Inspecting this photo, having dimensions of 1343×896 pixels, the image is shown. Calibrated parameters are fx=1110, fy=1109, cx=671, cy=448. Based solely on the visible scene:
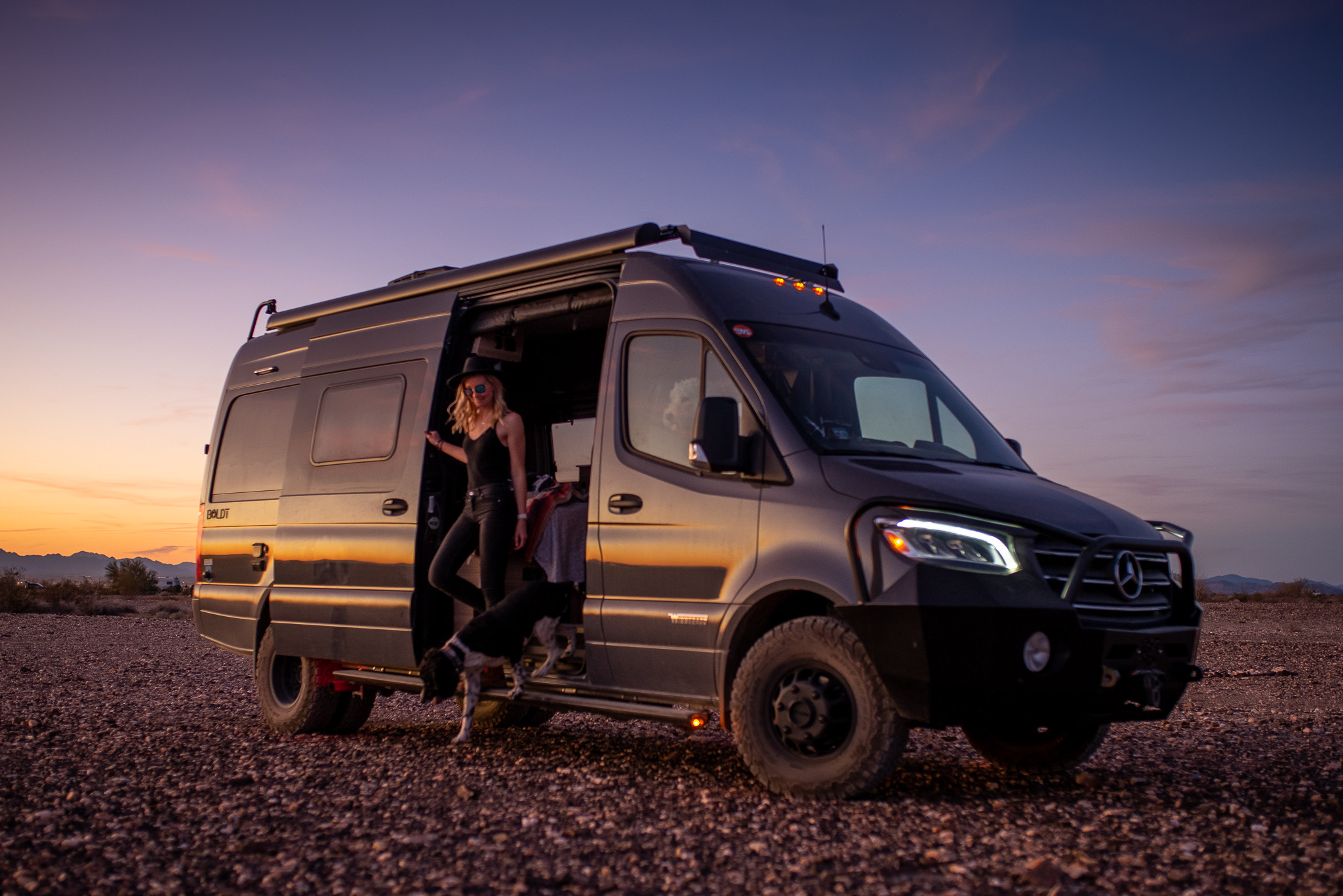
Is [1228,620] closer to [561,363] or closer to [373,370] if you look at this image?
[561,363]

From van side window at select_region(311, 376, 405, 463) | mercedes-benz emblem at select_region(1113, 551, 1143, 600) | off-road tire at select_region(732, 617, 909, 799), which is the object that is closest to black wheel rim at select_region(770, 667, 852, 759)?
off-road tire at select_region(732, 617, 909, 799)

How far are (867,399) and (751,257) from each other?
1413 mm

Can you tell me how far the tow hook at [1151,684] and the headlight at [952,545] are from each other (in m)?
0.87

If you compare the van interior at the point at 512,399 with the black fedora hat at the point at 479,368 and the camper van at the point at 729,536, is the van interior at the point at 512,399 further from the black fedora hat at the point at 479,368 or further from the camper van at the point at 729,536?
the black fedora hat at the point at 479,368

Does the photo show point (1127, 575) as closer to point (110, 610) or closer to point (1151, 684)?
point (1151, 684)

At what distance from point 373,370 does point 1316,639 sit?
60.9ft

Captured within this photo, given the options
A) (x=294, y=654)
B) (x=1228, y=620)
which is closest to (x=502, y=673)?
(x=294, y=654)

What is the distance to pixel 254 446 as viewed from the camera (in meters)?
9.80

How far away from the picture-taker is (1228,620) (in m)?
26.7

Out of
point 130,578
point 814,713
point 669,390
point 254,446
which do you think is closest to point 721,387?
point 669,390

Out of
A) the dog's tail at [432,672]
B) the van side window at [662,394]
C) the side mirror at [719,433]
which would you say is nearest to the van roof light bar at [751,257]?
the van side window at [662,394]

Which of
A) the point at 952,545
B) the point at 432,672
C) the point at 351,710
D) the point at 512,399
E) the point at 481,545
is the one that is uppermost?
the point at 512,399

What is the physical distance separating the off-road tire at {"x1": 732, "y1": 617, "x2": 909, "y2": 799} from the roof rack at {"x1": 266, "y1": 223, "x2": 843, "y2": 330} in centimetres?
259

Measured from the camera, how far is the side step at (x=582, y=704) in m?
6.03
